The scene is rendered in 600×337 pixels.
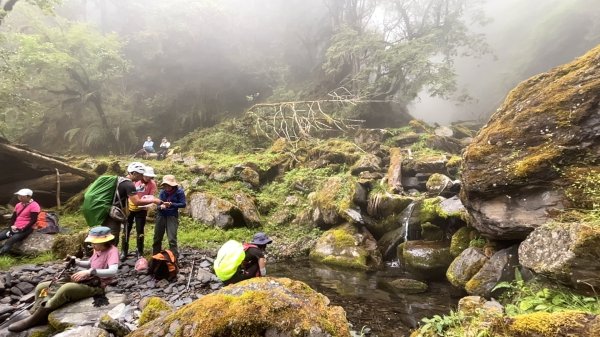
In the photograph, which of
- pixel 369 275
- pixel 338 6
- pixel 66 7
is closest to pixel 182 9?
pixel 66 7

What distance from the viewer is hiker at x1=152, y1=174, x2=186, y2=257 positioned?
7.74 metres

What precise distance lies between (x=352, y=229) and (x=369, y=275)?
2363 millimetres

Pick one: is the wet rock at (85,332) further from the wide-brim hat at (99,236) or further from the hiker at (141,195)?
the hiker at (141,195)

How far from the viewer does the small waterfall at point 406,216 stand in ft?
39.3

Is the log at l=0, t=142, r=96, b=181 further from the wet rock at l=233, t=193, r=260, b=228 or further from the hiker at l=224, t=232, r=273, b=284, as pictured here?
the hiker at l=224, t=232, r=273, b=284

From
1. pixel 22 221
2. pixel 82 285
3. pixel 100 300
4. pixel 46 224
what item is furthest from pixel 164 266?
pixel 46 224

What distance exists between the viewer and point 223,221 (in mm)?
13406

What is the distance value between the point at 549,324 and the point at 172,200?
283 inches

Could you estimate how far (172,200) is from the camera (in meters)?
7.89

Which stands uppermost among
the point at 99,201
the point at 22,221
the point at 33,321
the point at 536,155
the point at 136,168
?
the point at 136,168

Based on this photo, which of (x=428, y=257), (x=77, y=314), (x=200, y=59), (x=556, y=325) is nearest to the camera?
(x=556, y=325)

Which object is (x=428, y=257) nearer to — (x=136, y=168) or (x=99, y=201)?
(x=136, y=168)

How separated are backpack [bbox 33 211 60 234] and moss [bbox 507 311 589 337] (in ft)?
39.0

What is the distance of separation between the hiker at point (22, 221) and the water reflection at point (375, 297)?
702 centimetres
